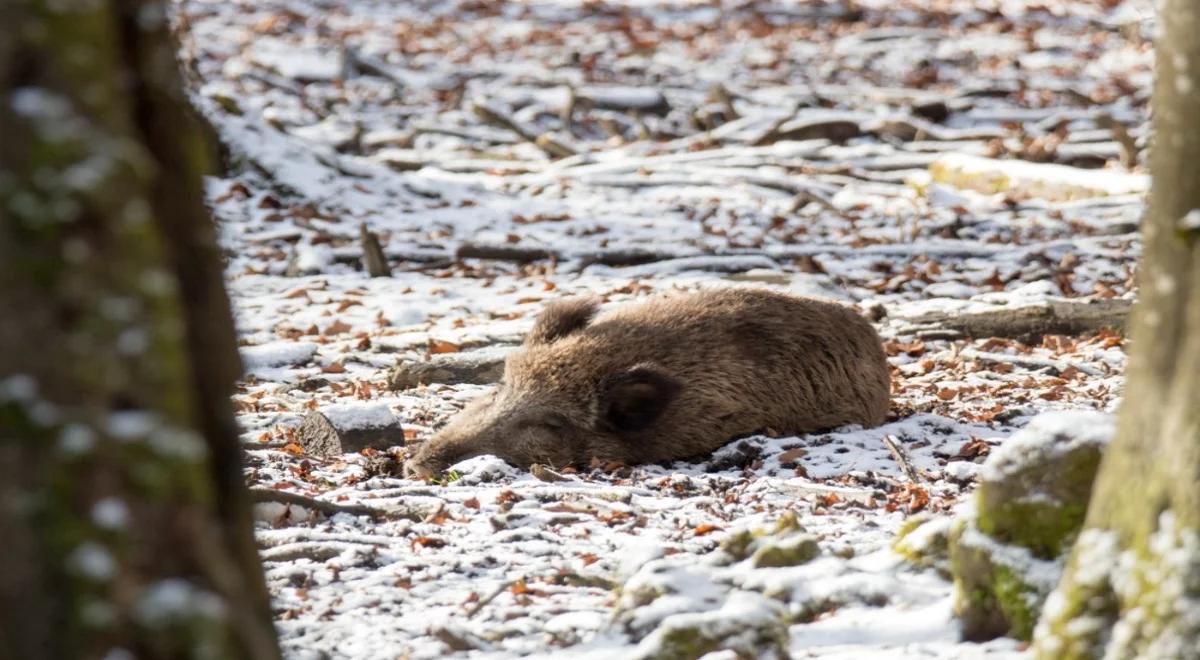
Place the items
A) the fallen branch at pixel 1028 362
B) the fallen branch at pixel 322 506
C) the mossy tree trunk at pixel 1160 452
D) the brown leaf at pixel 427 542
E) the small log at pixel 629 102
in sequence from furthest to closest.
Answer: the small log at pixel 629 102 < the fallen branch at pixel 1028 362 < the fallen branch at pixel 322 506 < the brown leaf at pixel 427 542 < the mossy tree trunk at pixel 1160 452

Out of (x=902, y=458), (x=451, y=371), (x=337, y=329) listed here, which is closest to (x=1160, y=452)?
(x=902, y=458)

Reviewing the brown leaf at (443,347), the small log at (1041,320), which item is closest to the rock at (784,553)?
the brown leaf at (443,347)

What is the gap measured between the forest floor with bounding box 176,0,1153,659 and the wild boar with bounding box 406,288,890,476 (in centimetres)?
19

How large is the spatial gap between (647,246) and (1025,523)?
9.18 metres

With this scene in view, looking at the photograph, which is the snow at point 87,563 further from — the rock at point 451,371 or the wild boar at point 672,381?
the rock at point 451,371

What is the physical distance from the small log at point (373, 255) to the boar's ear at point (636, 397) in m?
5.27

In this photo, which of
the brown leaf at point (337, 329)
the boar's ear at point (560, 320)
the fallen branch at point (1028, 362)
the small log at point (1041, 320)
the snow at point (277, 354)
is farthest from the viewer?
the brown leaf at point (337, 329)

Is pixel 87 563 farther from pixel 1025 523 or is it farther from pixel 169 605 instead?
pixel 1025 523

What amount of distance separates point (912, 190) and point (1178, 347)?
12551 millimetres

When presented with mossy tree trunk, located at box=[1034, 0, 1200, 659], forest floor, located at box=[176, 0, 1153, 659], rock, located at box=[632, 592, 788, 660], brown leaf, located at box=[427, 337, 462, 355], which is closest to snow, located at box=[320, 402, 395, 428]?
forest floor, located at box=[176, 0, 1153, 659]

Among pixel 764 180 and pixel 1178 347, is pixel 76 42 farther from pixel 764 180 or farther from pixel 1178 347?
pixel 764 180

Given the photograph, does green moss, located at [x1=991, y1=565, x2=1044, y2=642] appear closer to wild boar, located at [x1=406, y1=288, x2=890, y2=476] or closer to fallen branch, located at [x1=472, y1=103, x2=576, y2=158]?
wild boar, located at [x1=406, y1=288, x2=890, y2=476]

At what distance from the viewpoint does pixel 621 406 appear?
24.7 ft

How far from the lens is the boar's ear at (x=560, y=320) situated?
8.05 meters
